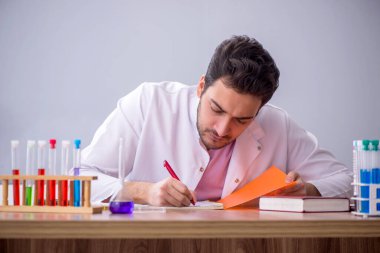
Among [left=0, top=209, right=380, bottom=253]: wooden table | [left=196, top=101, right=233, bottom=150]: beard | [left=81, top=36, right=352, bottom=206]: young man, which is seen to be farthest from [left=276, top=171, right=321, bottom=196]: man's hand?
[left=0, top=209, right=380, bottom=253]: wooden table

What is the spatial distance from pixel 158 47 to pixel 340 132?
1200 mm

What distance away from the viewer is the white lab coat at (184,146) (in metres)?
2.16

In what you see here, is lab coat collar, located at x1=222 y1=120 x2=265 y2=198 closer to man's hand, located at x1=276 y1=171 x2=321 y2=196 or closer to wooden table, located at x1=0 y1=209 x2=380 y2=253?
man's hand, located at x1=276 y1=171 x2=321 y2=196

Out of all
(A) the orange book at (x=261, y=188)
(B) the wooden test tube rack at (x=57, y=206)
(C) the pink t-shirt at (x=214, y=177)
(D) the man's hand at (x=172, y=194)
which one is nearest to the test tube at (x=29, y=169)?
(B) the wooden test tube rack at (x=57, y=206)

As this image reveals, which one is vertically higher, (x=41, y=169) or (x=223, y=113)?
(x=223, y=113)

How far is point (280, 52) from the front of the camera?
3523mm

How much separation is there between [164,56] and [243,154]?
4.50 ft

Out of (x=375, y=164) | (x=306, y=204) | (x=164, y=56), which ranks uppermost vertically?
(x=164, y=56)

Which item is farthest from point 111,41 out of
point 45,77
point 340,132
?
point 340,132

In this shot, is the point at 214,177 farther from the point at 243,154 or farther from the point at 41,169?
the point at 41,169

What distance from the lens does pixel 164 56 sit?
346 centimetres

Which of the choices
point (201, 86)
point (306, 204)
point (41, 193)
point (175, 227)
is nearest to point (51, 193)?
point (41, 193)

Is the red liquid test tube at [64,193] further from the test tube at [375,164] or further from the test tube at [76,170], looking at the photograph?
the test tube at [375,164]

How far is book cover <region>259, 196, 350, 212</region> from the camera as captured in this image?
4.93 ft
